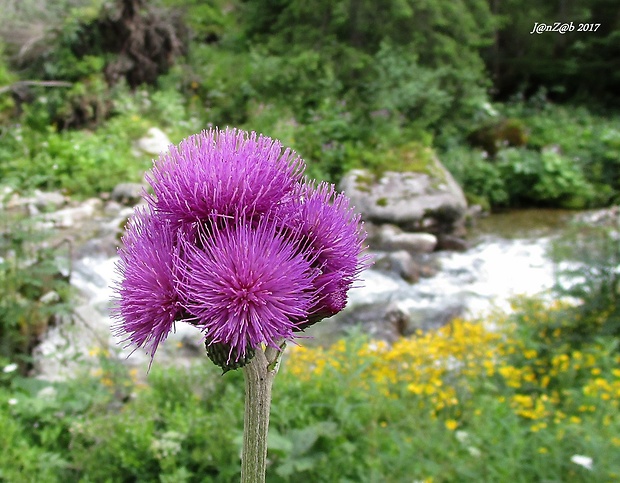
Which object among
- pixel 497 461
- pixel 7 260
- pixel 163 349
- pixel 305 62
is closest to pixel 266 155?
pixel 497 461

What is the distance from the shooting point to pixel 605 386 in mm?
3732

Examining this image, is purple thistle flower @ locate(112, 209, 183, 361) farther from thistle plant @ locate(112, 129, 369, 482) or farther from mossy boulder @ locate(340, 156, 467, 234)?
mossy boulder @ locate(340, 156, 467, 234)

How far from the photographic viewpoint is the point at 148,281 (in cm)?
105

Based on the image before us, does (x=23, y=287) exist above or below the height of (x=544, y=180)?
above

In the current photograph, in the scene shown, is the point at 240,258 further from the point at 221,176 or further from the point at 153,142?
the point at 153,142

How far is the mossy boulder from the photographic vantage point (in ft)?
31.1

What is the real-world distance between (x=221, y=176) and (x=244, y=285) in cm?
20

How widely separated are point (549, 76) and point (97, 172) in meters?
13.4

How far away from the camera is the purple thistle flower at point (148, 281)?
1.03 metres

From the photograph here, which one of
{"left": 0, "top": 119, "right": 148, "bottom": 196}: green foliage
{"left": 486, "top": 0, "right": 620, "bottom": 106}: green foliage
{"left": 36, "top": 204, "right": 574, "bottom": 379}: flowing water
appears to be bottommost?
{"left": 36, "top": 204, "right": 574, "bottom": 379}: flowing water

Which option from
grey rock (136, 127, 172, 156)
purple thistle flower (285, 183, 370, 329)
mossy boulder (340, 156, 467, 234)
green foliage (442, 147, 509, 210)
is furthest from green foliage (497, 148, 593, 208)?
purple thistle flower (285, 183, 370, 329)

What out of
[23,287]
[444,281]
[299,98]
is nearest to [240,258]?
[23,287]

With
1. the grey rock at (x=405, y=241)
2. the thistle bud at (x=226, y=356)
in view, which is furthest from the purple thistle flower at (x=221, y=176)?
the grey rock at (x=405, y=241)

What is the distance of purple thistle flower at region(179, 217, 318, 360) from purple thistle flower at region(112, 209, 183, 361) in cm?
4
